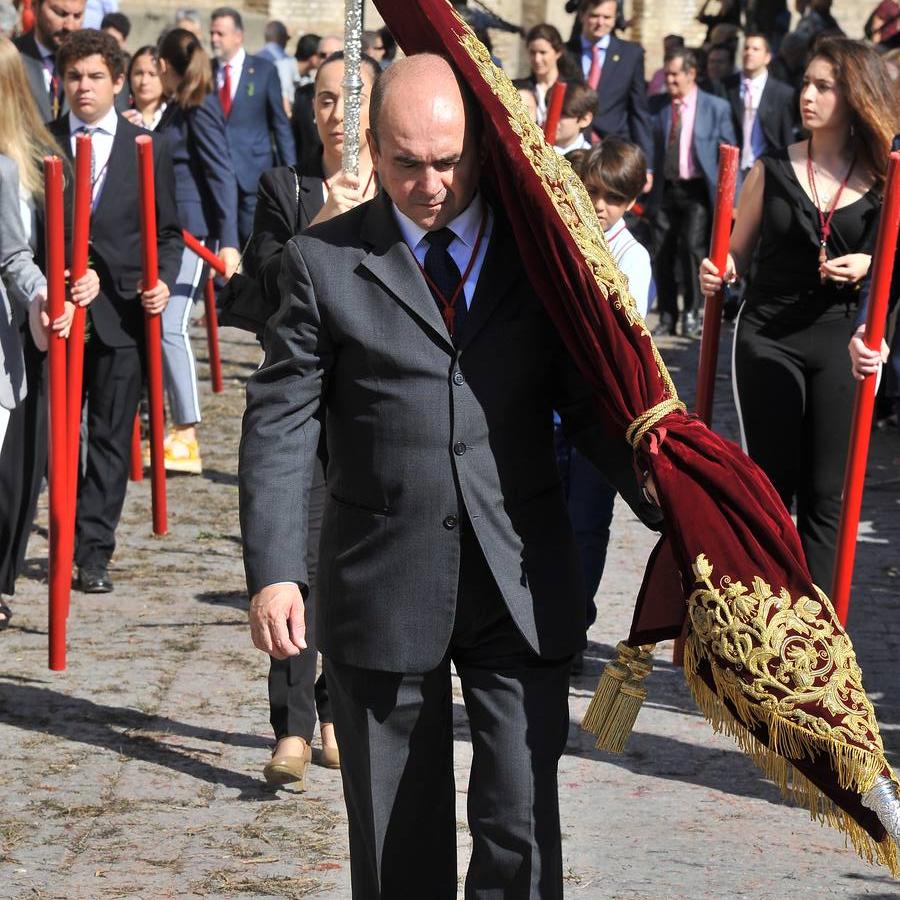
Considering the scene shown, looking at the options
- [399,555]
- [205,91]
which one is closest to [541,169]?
[399,555]

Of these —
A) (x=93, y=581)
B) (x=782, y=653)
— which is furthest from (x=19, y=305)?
(x=782, y=653)

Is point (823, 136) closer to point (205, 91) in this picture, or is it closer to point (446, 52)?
point (446, 52)

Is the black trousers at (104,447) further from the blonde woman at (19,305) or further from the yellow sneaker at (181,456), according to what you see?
the yellow sneaker at (181,456)

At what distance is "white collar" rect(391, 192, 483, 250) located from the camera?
3631 millimetres

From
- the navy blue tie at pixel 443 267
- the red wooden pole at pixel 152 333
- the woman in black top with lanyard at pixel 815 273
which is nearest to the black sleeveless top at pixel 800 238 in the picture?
the woman in black top with lanyard at pixel 815 273

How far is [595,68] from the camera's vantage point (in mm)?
13359

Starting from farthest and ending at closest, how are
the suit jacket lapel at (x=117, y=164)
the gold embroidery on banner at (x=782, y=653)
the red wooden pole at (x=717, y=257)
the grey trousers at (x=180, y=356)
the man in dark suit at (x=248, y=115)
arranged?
the man in dark suit at (x=248, y=115) → the grey trousers at (x=180, y=356) → the suit jacket lapel at (x=117, y=164) → the red wooden pole at (x=717, y=257) → the gold embroidery on banner at (x=782, y=653)

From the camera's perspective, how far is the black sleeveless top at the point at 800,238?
6.04 m

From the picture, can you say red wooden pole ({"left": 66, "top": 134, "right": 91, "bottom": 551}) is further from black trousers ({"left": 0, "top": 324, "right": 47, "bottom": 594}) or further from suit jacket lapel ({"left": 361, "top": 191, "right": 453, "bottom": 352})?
suit jacket lapel ({"left": 361, "top": 191, "right": 453, "bottom": 352})

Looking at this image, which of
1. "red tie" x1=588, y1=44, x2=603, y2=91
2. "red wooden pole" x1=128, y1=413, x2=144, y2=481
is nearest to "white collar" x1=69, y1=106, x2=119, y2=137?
"red wooden pole" x1=128, y1=413, x2=144, y2=481

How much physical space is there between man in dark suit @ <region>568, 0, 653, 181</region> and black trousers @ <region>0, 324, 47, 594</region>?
6955mm

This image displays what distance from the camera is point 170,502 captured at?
366 inches

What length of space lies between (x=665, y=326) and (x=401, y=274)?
1123 centimetres

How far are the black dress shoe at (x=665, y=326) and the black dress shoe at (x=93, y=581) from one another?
757cm
